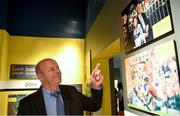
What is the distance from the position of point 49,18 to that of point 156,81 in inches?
120

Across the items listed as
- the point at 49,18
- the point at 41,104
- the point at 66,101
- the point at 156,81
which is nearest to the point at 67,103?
the point at 66,101

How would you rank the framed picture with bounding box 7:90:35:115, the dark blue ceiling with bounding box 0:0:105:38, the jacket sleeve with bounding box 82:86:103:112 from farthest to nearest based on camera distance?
1. the dark blue ceiling with bounding box 0:0:105:38
2. the framed picture with bounding box 7:90:35:115
3. the jacket sleeve with bounding box 82:86:103:112

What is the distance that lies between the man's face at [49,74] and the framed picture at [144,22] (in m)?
0.57

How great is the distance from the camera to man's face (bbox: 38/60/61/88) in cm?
108

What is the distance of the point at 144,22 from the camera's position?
3.39 ft

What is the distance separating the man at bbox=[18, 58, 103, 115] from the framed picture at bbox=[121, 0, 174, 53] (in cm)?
36

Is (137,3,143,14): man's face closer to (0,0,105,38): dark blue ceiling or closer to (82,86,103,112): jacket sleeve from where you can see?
(82,86,103,112): jacket sleeve

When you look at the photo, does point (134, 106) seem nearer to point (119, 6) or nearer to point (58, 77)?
point (58, 77)

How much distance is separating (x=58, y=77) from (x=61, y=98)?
0.14 m

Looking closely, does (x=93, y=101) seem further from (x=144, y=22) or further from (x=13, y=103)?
(x=13, y=103)

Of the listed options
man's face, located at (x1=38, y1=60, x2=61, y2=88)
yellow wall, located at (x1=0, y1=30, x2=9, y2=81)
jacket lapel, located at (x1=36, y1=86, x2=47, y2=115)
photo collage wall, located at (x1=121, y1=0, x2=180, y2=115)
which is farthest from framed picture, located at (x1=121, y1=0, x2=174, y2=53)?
yellow wall, located at (x1=0, y1=30, x2=9, y2=81)

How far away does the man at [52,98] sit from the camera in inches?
41.5

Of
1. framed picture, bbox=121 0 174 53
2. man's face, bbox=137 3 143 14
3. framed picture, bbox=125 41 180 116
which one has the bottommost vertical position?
framed picture, bbox=125 41 180 116

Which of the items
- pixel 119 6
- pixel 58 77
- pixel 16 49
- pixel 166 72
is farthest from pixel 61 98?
pixel 16 49
